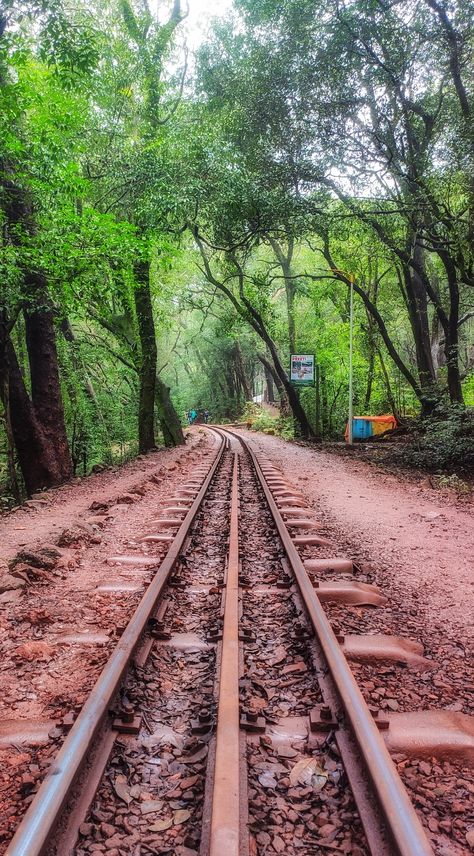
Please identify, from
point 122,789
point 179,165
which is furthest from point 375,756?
point 179,165

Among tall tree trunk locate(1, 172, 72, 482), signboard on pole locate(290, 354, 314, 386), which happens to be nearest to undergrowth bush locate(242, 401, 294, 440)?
signboard on pole locate(290, 354, 314, 386)

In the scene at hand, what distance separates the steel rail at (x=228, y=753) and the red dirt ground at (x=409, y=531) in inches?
62.5

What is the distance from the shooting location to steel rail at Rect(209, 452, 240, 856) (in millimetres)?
1468

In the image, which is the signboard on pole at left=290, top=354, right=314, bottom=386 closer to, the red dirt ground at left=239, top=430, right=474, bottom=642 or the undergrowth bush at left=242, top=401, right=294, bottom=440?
the undergrowth bush at left=242, top=401, right=294, bottom=440

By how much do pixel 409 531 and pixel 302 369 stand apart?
13.5 meters

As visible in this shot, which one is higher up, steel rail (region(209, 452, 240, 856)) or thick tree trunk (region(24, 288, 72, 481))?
thick tree trunk (region(24, 288, 72, 481))

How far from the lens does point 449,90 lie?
10.4m

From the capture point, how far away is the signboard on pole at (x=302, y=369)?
62.2 ft

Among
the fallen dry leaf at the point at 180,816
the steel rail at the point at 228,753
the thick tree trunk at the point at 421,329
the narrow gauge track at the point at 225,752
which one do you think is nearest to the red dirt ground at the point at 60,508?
the narrow gauge track at the point at 225,752

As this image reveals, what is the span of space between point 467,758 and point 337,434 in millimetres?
20696

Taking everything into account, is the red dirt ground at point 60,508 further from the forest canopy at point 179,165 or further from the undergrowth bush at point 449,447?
the undergrowth bush at point 449,447

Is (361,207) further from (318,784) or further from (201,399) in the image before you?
(201,399)

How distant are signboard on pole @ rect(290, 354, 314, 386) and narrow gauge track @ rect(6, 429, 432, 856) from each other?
52.1ft

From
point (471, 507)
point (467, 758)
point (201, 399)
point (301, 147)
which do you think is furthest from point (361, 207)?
point (201, 399)
